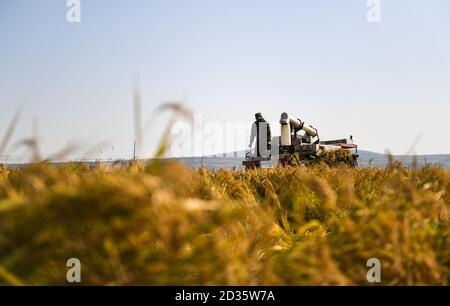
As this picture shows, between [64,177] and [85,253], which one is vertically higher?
[64,177]

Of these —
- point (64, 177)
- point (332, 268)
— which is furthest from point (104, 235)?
point (332, 268)

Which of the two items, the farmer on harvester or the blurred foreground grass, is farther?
the farmer on harvester

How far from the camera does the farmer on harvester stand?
16.7m

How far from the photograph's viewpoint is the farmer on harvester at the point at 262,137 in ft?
54.8

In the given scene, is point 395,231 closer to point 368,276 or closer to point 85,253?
point 368,276

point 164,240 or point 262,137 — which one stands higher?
point 262,137

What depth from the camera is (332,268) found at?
90 centimetres

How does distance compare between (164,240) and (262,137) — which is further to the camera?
(262,137)

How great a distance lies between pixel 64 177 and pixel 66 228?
1.04 feet

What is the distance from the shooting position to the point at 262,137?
16.7 meters

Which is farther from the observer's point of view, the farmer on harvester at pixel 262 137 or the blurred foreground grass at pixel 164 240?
the farmer on harvester at pixel 262 137
